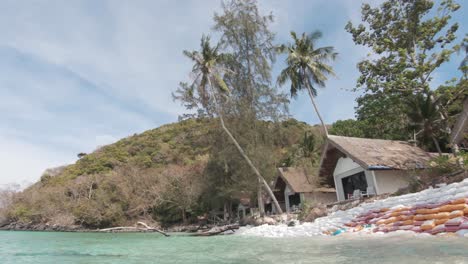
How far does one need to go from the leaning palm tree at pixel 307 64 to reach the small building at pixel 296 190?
5.68 meters

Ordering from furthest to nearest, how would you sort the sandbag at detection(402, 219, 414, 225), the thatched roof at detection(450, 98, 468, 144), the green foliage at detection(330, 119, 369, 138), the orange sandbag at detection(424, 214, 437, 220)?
the green foliage at detection(330, 119, 369, 138) < the thatched roof at detection(450, 98, 468, 144) < the sandbag at detection(402, 219, 414, 225) < the orange sandbag at detection(424, 214, 437, 220)

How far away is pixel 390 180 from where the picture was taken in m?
13.7

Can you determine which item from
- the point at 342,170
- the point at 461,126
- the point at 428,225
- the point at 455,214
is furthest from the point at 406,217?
the point at 342,170

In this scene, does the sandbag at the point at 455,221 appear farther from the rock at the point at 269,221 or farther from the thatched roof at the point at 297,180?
the thatched roof at the point at 297,180

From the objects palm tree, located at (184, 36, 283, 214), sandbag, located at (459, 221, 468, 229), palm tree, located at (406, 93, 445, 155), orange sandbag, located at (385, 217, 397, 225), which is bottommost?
sandbag, located at (459, 221, 468, 229)

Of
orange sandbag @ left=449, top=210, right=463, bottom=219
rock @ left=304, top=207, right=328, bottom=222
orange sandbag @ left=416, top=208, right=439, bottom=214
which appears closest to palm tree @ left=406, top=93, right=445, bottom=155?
rock @ left=304, top=207, right=328, bottom=222

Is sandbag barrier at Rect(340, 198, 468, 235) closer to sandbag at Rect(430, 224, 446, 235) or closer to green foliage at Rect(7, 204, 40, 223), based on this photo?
sandbag at Rect(430, 224, 446, 235)

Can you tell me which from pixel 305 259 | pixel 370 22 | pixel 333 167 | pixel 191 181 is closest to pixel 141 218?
pixel 191 181

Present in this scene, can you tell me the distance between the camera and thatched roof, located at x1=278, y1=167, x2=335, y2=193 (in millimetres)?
19984

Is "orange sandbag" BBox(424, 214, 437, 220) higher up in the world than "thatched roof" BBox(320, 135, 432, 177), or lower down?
lower down

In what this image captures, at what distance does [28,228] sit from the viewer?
39281 millimetres

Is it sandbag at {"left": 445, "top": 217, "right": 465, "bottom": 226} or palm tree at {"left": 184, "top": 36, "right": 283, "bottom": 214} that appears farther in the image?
palm tree at {"left": 184, "top": 36, "right": 283, "bottom": 214}

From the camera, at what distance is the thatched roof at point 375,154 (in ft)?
42.7

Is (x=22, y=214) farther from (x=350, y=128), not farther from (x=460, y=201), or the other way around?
(x=460, y=201)
